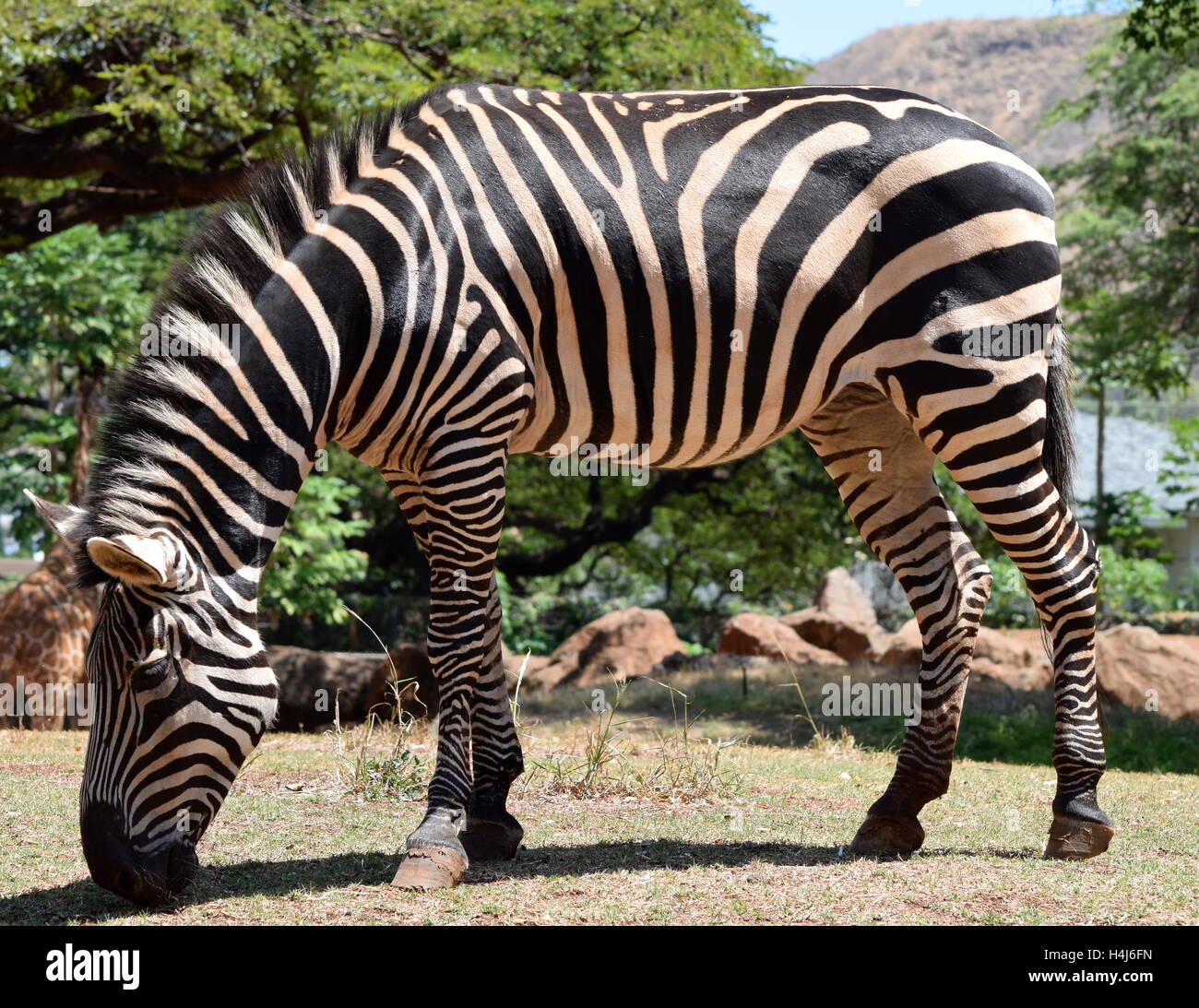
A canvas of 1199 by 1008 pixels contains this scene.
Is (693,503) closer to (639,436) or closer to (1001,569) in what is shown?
(1001,569)

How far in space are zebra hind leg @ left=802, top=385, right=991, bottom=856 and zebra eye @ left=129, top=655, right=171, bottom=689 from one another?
3037 mm

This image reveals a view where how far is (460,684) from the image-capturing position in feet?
15.1

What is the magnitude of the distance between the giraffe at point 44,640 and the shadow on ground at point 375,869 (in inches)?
264

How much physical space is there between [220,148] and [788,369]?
1103 centimetres

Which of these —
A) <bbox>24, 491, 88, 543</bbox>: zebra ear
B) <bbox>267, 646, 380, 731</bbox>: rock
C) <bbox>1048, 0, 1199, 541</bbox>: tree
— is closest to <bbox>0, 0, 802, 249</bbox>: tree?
<bbox>267, 646, 380, 731</bbox>: rock

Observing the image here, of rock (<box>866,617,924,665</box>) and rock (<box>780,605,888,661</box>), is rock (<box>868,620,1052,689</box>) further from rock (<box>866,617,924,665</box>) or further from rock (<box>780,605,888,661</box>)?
rock (<box>780,605,888,661</box>)

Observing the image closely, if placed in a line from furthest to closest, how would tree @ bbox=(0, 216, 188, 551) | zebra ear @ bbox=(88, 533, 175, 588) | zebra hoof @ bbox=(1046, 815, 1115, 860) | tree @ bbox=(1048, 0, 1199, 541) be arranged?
1. tree @ bbox=(1048, 0, 1199, 541)
2. tree @ bbox=(0, 216, 188, 551)
3. zebra hoof @ bbox=(1046, 815, 1115, 860)
4. zebra ear @ bbox=(88, 533, 175, 588)

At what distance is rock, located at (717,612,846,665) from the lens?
14.9 metres

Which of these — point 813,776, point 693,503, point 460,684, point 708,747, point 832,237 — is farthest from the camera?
point 693,503

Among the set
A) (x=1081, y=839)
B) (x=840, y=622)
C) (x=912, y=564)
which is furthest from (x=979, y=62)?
(x=1081, y=839)

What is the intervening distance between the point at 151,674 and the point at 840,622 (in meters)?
13.2

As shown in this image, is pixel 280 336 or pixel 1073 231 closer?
pixel 280 336

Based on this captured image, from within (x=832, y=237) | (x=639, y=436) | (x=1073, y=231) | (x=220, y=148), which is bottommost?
(x=639, y=436)
